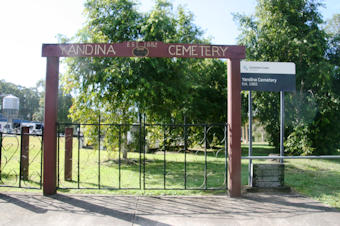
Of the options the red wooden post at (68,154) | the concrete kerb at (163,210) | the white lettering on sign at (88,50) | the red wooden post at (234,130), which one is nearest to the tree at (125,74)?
the red wooden post at (68,154)

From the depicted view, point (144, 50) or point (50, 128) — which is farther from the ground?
point (144, 50)

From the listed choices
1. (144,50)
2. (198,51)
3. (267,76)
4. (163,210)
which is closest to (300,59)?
(267,76)

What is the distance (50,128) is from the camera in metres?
5.77

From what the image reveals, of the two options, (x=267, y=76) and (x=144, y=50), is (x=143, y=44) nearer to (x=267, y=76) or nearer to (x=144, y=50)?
(x=144, y=50)

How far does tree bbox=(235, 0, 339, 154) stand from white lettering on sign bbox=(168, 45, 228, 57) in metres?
9.17

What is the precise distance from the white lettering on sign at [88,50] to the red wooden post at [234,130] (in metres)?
2.61

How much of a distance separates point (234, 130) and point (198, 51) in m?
1.85

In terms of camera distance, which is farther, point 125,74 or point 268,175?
point 125,74

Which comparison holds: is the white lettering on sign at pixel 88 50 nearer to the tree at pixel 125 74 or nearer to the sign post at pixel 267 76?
the sign post at pixel 267 76

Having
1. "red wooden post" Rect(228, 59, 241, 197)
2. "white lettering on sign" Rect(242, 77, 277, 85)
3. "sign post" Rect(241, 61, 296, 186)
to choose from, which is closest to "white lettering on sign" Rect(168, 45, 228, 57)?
"red wooden post" Rect(228, 59, 241, 197)

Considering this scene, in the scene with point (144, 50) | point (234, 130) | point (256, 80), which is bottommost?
point (234, 130)

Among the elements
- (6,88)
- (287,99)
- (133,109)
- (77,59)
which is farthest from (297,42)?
(6,88)

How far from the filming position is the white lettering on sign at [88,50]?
578 centimetres

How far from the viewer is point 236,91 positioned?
19.1 feet
